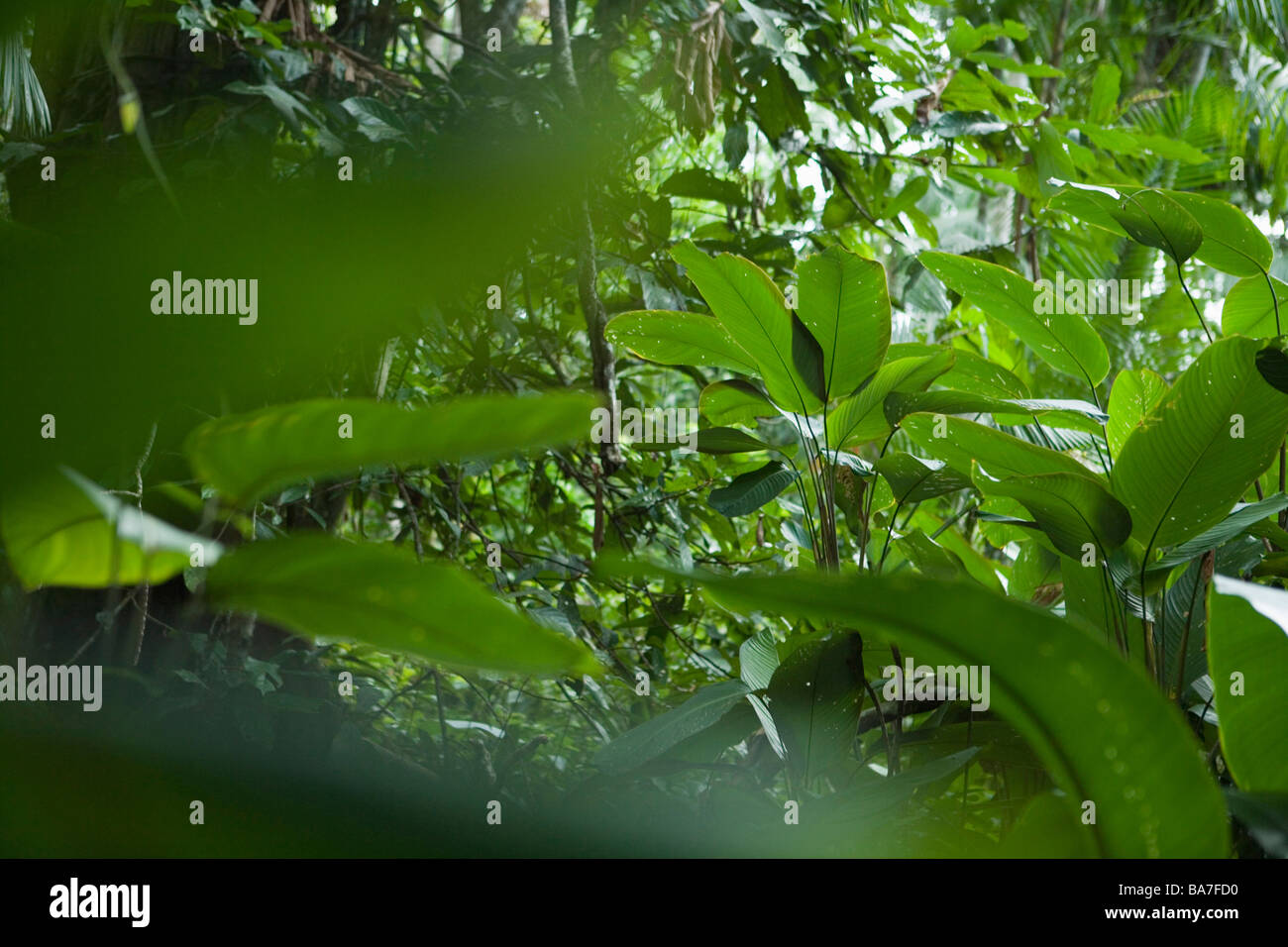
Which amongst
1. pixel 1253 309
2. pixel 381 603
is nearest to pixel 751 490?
pixel 1253 309

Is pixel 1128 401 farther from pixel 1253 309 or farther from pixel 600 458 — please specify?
pixel 600 458

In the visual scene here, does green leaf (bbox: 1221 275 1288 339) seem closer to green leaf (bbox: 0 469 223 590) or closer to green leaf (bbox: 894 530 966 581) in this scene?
green leaf (bbox: 894 530 966 581)

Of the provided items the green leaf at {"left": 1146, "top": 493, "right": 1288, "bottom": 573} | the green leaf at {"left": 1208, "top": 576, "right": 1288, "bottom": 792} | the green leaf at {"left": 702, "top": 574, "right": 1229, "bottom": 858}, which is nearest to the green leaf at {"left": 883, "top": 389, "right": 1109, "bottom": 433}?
the green leaf at {"left": 1146, "top": 493, "right": 1288, "bottom": 573}

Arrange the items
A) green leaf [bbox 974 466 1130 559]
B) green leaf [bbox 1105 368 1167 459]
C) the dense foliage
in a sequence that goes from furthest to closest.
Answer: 1. green leaf [bbox 1105 368 1167 459]
2. green leaf [bbox 974 466 1130 559]
3. the dense foliage

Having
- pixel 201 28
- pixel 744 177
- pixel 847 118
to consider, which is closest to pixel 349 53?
pixel 201 28

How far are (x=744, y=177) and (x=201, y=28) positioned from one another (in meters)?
0.88

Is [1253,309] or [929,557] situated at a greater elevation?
[1253,309]

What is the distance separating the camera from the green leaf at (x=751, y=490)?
2.74ft

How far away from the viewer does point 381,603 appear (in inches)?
5.7

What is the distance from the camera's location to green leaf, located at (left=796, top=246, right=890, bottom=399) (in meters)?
0.73

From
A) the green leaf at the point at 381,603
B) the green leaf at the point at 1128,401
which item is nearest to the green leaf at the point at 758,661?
the green leaf at the point at 1128,401

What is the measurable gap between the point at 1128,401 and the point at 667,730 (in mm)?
513

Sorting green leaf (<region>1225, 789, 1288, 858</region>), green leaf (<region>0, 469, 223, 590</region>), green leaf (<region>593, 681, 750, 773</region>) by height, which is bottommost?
green leaf (<region>1225, 789, 1288, 858</region>)

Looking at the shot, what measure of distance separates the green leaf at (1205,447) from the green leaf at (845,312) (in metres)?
0.21
